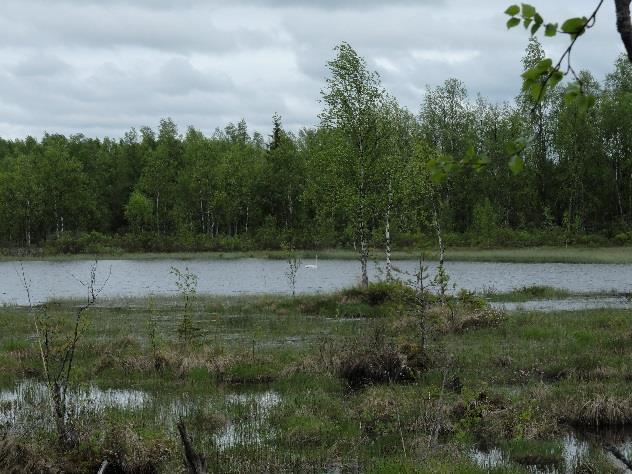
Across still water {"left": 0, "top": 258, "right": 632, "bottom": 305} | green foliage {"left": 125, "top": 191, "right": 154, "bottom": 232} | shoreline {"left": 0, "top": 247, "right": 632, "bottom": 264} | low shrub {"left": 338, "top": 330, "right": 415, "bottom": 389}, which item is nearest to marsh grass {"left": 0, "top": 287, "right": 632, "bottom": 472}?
low shrub {"left": 338, "top": 330, "right": 415, "bottom": 389}

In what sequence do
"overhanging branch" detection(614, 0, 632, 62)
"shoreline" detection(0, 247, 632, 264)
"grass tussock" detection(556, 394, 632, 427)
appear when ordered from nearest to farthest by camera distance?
"overhanging branch" detection(614, 0, 632, 62) → "grass tussock" detection(556, 394, 632, 427) → "shoreline" detection(0, 247, 632, 264)

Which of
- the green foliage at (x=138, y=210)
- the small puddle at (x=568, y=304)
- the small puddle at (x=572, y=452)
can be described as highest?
the green foliage at (x=138, y=210)

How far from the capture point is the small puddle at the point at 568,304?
29438 mm

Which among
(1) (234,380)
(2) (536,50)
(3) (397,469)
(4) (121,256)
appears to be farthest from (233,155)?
(3) (397,469)

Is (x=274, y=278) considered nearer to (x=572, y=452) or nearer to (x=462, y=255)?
(x=462, y=255)

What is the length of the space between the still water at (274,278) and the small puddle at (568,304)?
13.2 ft

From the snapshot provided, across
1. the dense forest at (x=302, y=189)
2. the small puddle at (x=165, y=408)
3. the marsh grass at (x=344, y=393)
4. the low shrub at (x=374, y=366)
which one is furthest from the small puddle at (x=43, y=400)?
the dense forest at (x=302, y=189)

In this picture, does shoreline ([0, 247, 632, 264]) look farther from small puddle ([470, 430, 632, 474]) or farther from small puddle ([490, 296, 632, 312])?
small puddle ([470, 430, 632, 474])

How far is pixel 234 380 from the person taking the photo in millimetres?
17266

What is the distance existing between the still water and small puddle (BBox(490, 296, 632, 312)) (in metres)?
4.04

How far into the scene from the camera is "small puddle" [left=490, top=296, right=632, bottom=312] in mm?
29438

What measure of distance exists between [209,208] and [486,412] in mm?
89178

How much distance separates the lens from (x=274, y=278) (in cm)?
5338

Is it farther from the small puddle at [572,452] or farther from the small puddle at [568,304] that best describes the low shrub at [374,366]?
the small puddle at [568,304]
